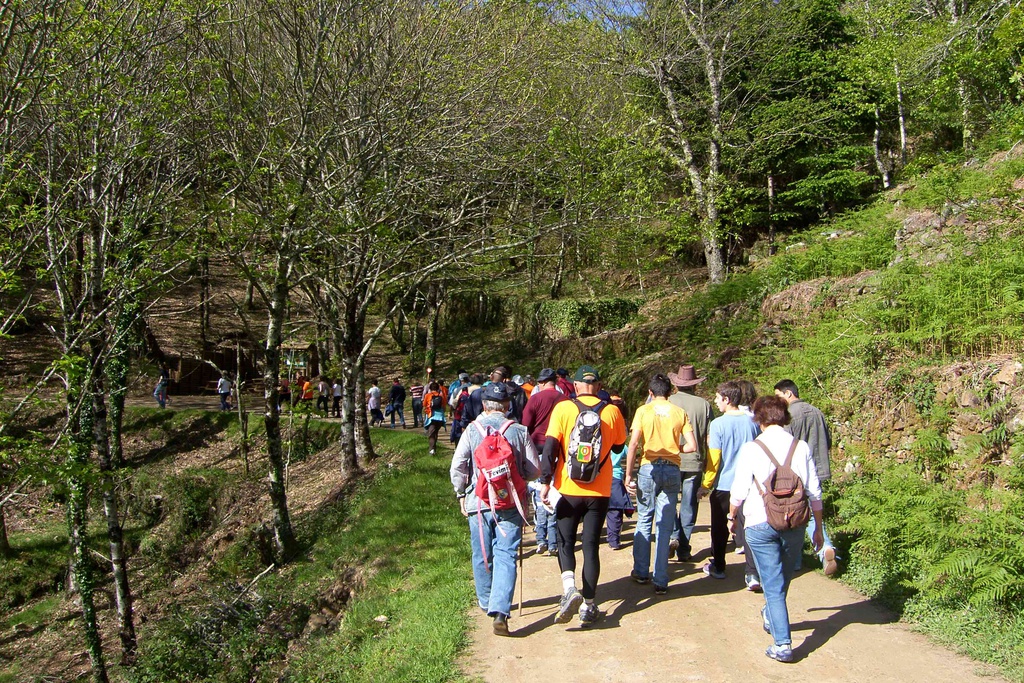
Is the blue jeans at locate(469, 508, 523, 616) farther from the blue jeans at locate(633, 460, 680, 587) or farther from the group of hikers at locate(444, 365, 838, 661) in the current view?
the blue jeans at locate(633, 460, 680, 587)

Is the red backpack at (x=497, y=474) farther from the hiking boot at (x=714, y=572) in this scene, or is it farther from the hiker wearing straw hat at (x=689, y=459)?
the hiking boot at (x=714, y=572)

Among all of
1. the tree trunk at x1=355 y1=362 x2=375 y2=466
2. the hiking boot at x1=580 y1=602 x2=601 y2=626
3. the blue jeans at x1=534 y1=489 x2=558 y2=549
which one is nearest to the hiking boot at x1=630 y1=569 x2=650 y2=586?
the hiking boot at x1=580 y1=602 x2=601 y2=626

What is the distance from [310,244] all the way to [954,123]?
2062 centimetres

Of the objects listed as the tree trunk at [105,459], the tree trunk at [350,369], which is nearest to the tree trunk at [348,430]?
the tree trunk at [350,369]

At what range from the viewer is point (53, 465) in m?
9.23

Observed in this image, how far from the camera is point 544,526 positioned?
8789mm

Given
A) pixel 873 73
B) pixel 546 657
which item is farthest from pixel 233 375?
pixel 546 657

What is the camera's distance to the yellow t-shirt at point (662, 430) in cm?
675

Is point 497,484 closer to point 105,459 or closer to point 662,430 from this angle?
point 662,430

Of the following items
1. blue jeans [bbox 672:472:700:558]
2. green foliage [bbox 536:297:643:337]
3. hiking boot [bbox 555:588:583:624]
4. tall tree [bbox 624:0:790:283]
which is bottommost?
hiking boot [bbox 555:588:583:624]

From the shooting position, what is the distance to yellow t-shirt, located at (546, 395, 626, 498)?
247 inches

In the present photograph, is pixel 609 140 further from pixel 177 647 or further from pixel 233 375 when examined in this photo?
pixel 233 375

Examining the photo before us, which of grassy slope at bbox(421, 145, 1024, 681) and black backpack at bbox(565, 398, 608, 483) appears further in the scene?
black backpack at bbox(565, 398, 608, 483)

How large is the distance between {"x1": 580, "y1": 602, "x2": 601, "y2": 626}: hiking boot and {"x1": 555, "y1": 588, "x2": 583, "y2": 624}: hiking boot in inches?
2.3
